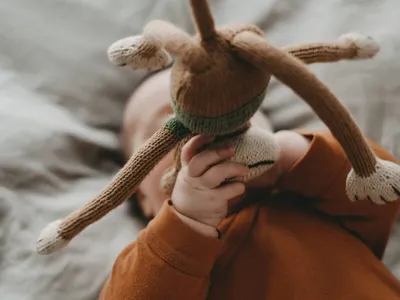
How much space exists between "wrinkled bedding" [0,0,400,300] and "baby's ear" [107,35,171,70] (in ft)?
1.07

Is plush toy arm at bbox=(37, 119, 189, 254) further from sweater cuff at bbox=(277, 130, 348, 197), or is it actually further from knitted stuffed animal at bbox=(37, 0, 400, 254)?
sweater cuff at bbox=(277, 130, 348, 197)

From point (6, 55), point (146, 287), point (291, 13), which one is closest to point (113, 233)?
point (146, 287)

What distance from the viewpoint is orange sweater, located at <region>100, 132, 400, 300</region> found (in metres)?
0.63

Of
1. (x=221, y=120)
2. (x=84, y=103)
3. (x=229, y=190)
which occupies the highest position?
(x=221, y=120)

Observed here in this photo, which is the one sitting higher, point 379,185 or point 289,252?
point 379,185

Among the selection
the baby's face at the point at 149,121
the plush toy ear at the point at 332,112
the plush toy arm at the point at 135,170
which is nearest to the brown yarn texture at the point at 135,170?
the plush toy arm at the point at 135,170

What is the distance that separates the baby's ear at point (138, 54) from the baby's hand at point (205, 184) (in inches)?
3.3

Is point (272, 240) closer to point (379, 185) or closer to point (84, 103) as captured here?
point (379, 185)

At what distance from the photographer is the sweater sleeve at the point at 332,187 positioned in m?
0.71

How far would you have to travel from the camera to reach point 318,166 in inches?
28.0

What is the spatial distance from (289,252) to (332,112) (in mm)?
294

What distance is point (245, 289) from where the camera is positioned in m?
0.69

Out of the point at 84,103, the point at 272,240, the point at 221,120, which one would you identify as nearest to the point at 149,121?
the point at 84,103

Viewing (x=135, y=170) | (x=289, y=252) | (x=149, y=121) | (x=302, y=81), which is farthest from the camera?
(x=149, y=121)
